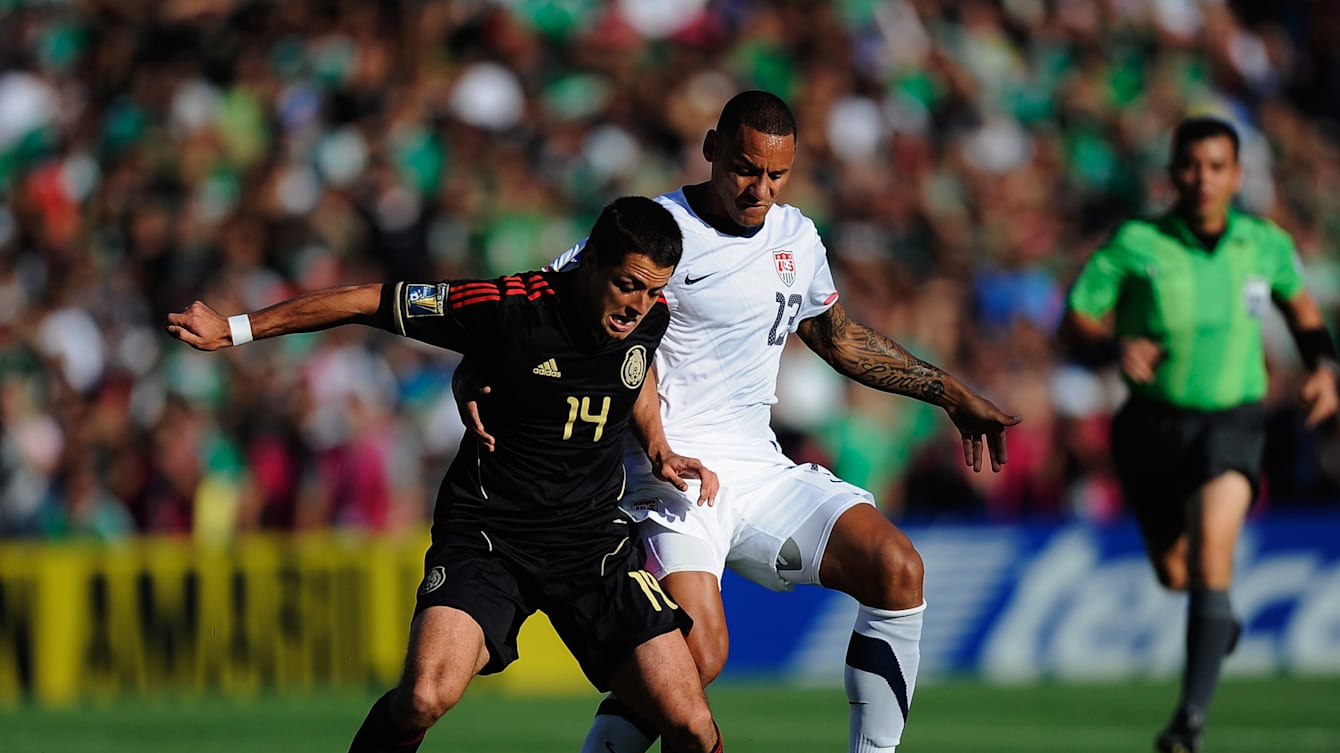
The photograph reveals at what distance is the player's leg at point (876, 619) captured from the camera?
756 cm

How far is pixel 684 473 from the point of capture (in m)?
7.44

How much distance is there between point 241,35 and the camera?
2047cm

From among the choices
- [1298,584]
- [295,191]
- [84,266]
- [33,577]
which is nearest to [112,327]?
[84,266]

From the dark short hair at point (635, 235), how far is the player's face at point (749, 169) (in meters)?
0.52

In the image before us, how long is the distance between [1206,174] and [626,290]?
13.7 feet

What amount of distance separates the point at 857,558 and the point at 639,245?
1.48 meters

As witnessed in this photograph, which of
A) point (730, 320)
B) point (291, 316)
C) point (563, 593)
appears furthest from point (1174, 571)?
point (291, 316)

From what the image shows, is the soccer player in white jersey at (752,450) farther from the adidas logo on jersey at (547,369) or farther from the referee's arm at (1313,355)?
the referee's arm at (1313,355)

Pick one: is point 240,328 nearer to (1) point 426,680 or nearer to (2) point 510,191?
(1) point 426,680

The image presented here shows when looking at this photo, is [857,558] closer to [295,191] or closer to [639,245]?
[639,245]

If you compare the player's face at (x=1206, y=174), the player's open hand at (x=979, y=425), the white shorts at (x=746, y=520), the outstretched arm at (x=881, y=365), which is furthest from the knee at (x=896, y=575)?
the player's face at (x=1206, y=174)

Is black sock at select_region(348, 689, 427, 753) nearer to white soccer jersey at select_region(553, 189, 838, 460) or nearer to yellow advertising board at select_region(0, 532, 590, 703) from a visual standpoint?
white soccer jersey at select_region(553, 189, 838, 460)

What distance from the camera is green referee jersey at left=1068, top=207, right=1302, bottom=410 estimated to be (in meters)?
10.4

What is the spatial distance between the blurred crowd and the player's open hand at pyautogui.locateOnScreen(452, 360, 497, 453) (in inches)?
343
